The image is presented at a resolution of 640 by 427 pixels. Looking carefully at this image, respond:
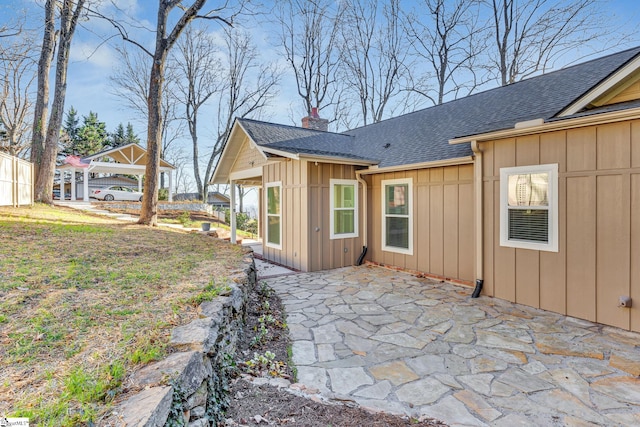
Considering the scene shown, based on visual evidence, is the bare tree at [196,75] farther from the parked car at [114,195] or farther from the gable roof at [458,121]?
the gable roof at [458,121]

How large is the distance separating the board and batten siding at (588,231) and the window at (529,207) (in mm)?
85

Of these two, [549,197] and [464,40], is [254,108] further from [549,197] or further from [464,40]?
[549,197]

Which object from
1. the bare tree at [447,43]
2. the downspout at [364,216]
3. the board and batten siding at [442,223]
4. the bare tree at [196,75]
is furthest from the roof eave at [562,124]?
the bare tree at [196,75]

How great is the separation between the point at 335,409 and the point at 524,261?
3.83 meters

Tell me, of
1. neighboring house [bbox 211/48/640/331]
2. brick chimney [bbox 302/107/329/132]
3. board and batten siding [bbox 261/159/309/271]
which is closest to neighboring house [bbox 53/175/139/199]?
neighboring house [bbox 211/48/640/331]

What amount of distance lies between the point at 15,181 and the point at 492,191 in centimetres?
1252

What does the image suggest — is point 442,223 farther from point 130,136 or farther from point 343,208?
point 130,136

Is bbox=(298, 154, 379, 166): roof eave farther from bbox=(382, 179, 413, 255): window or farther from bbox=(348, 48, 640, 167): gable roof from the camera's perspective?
bbox=(382, 179, 413, 255): window

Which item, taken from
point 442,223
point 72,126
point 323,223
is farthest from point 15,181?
point 72,126

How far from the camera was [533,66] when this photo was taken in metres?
13.7

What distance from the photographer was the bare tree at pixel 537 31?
12.0 meters

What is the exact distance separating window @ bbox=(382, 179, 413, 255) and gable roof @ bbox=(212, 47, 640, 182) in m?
0.55

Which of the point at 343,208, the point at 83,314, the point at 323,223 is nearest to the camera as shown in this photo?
the point at 83,314

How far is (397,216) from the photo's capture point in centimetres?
734
